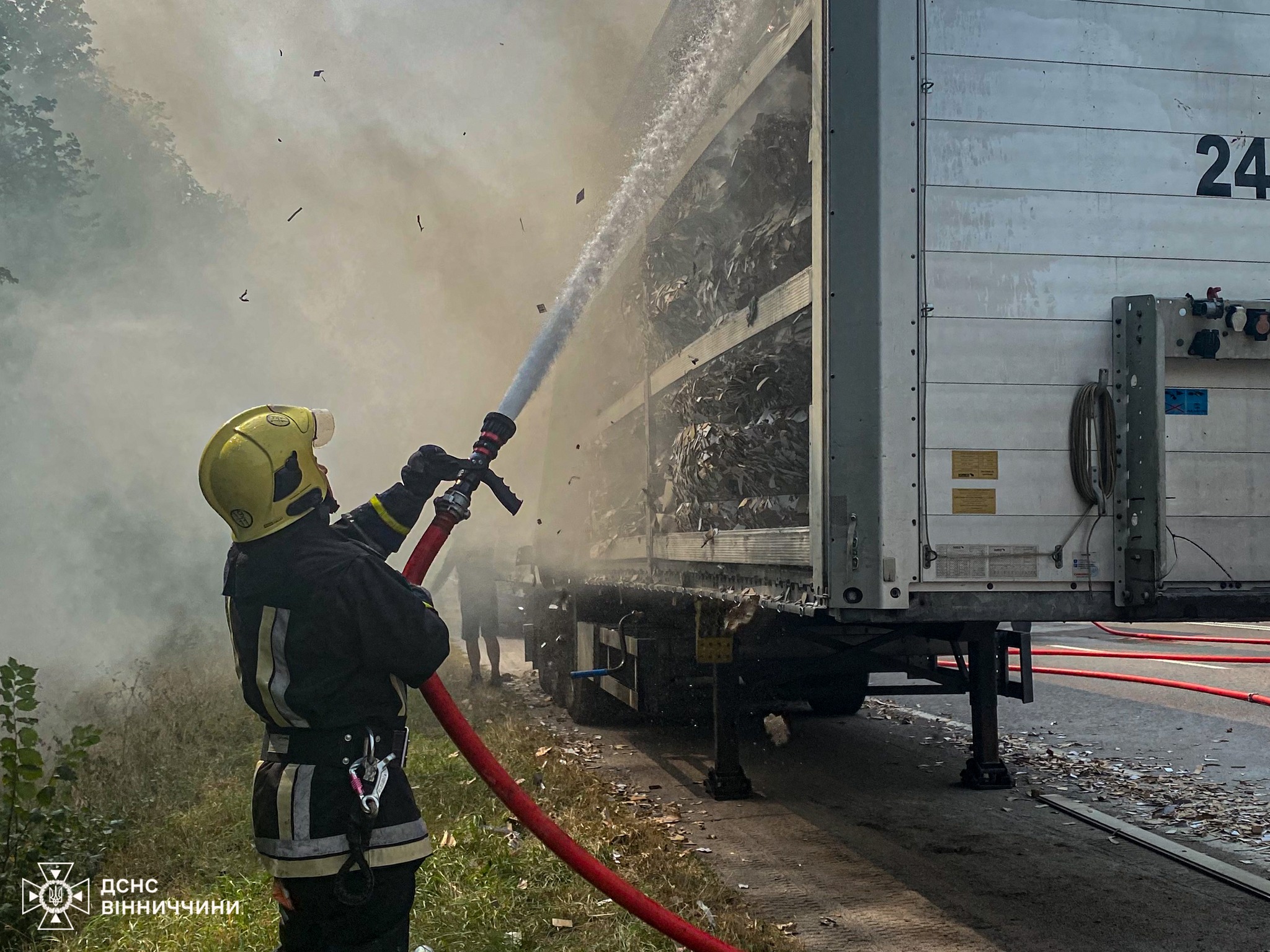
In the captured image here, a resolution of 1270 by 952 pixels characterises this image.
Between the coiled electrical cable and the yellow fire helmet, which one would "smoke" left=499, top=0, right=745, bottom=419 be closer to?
the yellow fire helmet

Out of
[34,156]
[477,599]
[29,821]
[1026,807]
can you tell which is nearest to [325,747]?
[29,821]

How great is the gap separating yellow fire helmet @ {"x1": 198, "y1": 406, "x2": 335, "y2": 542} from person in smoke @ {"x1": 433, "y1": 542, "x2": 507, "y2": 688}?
9.54 meters

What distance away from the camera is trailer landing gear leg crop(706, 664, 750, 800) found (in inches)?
263

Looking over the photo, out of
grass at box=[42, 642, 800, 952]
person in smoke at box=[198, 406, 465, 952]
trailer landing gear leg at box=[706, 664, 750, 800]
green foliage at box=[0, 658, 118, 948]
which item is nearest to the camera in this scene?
person in smoke at box=[198, 406, 465, 952]

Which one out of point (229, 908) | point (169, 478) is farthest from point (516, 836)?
point (169, 478)

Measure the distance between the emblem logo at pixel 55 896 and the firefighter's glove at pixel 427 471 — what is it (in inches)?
108

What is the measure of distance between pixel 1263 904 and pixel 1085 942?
0.99 m

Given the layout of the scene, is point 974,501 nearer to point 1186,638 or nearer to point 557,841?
point 557,841

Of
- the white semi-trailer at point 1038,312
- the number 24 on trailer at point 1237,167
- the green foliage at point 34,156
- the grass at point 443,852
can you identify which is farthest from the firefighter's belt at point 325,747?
the green foliage at point 34,156

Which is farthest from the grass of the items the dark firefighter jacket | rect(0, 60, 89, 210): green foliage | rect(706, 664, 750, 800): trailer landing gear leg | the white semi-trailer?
rect(0, 60, 89, 210): green foliage

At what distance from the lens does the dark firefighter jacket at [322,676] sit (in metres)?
2.83

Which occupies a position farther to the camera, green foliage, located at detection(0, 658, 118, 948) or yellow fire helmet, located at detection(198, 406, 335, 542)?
green foliage, located at detection(0, 658, 118, 948)

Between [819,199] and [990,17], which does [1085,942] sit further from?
[990,17]

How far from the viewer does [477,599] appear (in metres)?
12.7
